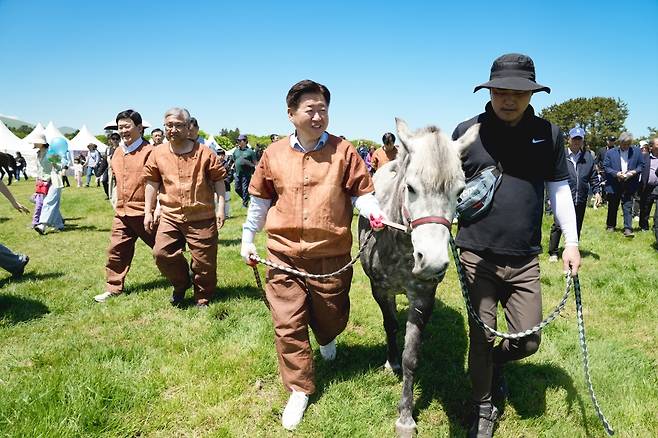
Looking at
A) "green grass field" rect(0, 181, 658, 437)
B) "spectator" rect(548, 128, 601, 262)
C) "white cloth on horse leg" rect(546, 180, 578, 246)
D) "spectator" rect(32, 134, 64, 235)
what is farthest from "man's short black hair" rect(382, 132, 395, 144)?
"spectator" rect(32, 134, 64, 235)

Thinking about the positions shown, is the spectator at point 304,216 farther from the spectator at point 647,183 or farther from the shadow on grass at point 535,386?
the spectator at point 647,183

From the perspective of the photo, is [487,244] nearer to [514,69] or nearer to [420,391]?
[514,69]

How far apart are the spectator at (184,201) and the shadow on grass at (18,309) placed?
1.62 metres

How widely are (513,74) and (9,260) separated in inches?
282

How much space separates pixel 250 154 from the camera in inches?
515

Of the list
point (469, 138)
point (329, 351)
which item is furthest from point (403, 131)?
point (329, 351)

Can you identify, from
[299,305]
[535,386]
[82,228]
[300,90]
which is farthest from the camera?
[82,228]

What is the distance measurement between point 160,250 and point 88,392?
211 centimetres

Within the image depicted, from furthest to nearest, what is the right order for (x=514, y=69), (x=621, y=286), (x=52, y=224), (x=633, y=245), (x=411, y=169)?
(x=52, y=224) < (x=633, y=245) < (x=621, y=286) < (x=514, y=69) < (x=411, y=169)

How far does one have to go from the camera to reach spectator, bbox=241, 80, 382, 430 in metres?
3.16

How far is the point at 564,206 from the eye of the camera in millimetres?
3020

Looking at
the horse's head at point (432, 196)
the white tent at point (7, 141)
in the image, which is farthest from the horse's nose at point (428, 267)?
the white tent at point (7, 141)

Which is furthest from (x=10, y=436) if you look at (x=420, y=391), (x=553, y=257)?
(x=553, y=257)

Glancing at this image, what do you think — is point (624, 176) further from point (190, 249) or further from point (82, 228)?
point (82, 228)
